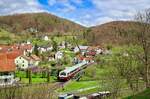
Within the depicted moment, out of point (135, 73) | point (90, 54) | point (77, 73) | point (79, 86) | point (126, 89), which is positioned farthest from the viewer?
point (90, 54)

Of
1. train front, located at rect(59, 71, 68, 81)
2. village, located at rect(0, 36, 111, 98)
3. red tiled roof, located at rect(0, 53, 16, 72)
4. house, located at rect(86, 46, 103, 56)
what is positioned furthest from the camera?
house, located at rect(86, 46, 103, 56)

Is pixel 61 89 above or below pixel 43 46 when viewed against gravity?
below

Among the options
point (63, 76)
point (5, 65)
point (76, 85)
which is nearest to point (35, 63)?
point (63, 76)

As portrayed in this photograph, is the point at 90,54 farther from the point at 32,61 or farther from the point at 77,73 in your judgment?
the point at 77,73

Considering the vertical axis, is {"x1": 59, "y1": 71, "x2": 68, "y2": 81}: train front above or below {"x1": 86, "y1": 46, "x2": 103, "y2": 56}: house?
below

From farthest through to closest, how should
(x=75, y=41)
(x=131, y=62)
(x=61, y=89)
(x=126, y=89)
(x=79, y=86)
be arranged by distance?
1. (x=75, y=41)
2. (x=79, y=86)
3. (x=61, y=89)
4. (x=126, y=89)
5. (x=131, y=62)

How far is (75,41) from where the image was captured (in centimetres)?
17638

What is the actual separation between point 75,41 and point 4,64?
120016mm

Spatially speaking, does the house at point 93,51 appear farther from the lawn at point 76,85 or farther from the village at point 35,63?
the lawn at point 76,85

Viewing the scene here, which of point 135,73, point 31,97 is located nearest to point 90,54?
point 135,73

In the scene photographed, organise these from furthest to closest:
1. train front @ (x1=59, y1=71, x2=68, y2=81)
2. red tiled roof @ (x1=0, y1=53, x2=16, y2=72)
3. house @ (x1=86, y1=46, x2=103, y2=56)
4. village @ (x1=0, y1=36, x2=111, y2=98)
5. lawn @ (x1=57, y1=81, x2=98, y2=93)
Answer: house @ (x1=86, y1=46, x2=103, y2=56)
train front @ (x1=59, y1=71, x2=68, y2=81)
lawn @ (x1=57, y1=81, x2=98, y2=93)
village @ (x1=0, y1=36, x2=111, y2=98)
red tiled roof @ (x1=0, y1=53, x2=16, y2=72)

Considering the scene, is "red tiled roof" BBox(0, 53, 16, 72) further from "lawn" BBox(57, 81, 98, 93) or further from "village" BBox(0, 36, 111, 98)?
"lawn" BBox(57, 81, 98, 93)

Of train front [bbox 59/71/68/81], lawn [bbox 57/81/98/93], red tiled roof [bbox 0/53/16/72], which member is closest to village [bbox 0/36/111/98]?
red tiled roof [bbox 0/53/16/72]

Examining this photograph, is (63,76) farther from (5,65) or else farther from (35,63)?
(35,63)
